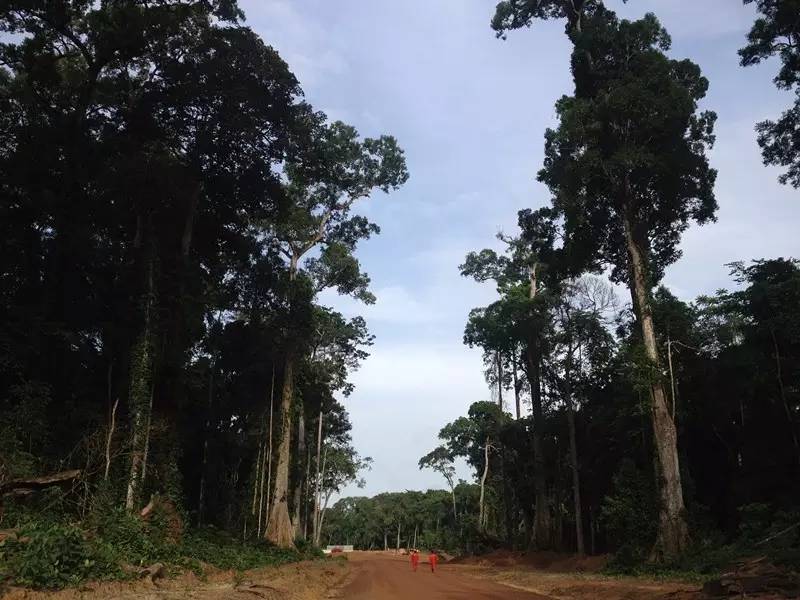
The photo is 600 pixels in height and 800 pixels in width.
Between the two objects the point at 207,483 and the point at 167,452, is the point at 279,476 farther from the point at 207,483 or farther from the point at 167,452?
the point at 167,452

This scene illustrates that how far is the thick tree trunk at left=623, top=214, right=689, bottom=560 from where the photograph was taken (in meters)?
17.6

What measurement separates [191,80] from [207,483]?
22.4 meters

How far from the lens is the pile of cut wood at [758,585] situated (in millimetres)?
8508

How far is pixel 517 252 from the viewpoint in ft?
123

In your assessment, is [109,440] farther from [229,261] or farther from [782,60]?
[782,60]

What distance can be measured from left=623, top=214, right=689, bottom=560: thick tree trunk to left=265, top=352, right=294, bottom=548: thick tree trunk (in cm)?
1629

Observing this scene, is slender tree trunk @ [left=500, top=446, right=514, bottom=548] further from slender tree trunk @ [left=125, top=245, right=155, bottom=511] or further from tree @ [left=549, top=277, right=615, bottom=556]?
slender tree trunk @ [left=125, top=245, right=155, bottom=511]

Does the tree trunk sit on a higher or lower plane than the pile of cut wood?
higher

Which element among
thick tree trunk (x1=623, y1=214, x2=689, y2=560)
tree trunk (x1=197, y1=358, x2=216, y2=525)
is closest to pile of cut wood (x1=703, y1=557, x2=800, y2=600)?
thick tree trunk (x1=623, y1=214, x2=689, y2=560)

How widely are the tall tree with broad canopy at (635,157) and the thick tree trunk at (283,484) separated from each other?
16.0 m

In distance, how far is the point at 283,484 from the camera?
27219 millimetres

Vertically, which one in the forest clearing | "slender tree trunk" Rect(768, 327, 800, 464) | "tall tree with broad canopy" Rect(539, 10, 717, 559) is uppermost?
"tall tree with broad canopy" Rect(539, 10, 717, 559)

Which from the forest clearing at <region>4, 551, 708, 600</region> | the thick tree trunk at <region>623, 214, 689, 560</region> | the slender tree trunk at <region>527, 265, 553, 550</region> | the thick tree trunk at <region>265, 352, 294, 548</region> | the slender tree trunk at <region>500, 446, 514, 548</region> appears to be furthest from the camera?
the slender tree trunk at <region>500, 446, 514, 548</region>

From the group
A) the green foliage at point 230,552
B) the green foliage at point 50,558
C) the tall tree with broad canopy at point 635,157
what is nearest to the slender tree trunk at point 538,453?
the tall tree with broad canopy at point 635,157
